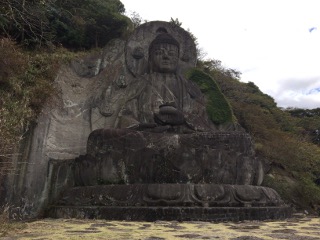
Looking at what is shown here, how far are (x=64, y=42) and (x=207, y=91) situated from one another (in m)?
4.03

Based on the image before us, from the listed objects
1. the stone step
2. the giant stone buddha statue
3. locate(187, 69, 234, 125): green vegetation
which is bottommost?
the stone step

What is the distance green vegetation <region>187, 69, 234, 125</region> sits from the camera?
28.1ft

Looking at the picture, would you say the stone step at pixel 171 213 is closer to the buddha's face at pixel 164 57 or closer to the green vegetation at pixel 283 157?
the green vegetation at pixel 283 157

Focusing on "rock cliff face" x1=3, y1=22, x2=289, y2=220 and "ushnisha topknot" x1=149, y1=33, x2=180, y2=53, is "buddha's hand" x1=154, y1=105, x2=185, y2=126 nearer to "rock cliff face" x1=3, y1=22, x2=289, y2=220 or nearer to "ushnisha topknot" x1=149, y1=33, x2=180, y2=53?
"rock cliff face" x1=3, y1=22, x2=289, y2=220

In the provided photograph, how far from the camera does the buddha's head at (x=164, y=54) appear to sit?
27.5 feet

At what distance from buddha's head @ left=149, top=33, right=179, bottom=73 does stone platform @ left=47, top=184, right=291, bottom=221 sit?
11.1ft

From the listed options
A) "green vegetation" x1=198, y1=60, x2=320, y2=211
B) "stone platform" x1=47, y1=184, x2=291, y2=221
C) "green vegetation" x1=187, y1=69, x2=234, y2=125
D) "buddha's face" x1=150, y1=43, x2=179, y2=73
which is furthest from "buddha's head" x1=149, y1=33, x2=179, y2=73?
"stone platform" x1=47, y1=184, x2=291, y2=221

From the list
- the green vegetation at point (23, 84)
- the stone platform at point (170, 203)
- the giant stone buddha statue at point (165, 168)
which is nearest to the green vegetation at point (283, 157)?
the giant stone buddha statue at point (165, 168)

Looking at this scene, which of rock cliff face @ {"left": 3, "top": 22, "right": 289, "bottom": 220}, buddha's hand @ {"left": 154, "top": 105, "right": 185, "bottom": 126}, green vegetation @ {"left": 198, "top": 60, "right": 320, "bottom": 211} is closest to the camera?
rock cliff face @ {"left": 3, "top": 22, "right": 289, "bottom": 220}

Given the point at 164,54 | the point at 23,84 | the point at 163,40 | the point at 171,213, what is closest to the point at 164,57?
the point at 164,54

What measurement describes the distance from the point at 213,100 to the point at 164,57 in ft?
5.08

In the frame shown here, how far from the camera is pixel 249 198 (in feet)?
19.4

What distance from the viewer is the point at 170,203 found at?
17.8 feet

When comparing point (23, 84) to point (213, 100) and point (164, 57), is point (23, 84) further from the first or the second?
point (213, 100)
